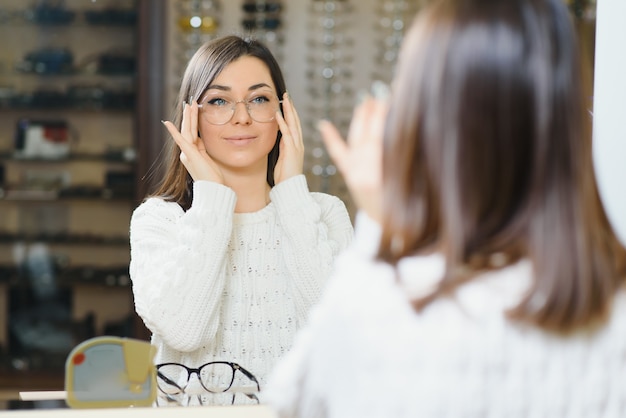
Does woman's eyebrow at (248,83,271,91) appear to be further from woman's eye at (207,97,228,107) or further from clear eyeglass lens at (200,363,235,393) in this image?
clear eyeglass lens at (200,363,235,393)

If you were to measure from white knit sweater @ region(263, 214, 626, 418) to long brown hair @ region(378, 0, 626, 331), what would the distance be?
16 mm

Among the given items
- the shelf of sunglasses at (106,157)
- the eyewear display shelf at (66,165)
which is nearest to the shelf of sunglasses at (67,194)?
the eyewear display shelf at (66,165)

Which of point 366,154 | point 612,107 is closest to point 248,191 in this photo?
point 612,107

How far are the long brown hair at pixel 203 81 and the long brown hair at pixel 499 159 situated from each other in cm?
76

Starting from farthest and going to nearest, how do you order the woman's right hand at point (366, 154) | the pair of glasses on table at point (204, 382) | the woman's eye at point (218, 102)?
the woman's eye at point (218, 102) → the pair of glasses on table at point (204, 382) → the woman's right hand at point (366, 154)

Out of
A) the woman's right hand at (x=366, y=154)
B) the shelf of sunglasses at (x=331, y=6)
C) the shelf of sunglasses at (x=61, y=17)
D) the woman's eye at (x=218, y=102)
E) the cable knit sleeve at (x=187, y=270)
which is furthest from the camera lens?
the shelf of sunglasses at (x=331, y=6)

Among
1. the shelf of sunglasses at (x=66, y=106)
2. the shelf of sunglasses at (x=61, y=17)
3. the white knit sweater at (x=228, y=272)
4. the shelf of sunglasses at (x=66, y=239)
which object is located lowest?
the shelf of sunglasses at (x=66, y=239)

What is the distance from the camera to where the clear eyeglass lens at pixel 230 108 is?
1438 mm

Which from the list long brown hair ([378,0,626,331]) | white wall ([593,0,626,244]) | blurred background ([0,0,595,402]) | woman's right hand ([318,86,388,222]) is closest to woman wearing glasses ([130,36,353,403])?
white wall ([593,0,626,244])

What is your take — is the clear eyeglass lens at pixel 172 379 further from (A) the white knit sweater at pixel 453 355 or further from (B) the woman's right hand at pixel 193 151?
(A) the white knit sweater at pixel 453 355

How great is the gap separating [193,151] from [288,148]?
0.16m

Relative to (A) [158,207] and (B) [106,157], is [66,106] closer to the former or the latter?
(B) [106,157]

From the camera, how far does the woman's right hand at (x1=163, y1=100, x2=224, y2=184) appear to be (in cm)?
141

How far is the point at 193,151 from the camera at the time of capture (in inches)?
55.7
